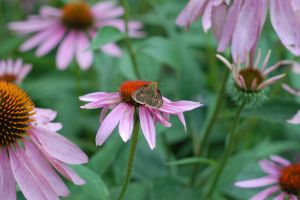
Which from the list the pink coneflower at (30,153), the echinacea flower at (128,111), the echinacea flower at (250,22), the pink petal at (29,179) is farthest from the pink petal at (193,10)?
the pink petal at (29,179)

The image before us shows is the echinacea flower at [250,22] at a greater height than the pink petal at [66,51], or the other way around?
the echinacea flower at [250,22]

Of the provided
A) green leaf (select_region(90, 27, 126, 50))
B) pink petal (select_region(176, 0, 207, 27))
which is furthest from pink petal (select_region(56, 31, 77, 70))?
pink petal (select_region(176, 0, 207, 27))

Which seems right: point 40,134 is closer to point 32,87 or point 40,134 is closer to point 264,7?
point 264,7

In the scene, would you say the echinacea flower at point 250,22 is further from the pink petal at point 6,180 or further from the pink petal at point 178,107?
the pink petal at point 6,180

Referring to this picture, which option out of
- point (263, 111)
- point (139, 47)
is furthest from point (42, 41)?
point (263, 111)

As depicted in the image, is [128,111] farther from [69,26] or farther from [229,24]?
[69,26]

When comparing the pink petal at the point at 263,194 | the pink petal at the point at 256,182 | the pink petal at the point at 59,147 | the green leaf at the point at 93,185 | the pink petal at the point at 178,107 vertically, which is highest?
the pink petal at the point at 178,107

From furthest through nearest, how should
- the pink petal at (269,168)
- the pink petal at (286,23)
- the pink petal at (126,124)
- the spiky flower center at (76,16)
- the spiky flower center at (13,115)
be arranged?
the spiky flower center at (76,16), the pink petal at (269,168), the pink petal at (286,23), the spiky flower center at (13,115), the pink petal at (126,124)

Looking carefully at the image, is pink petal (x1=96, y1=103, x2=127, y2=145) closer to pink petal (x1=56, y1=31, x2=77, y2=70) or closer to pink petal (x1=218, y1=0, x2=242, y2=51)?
pink petal (x1=218, y1=0, x2=242, y2=51)
